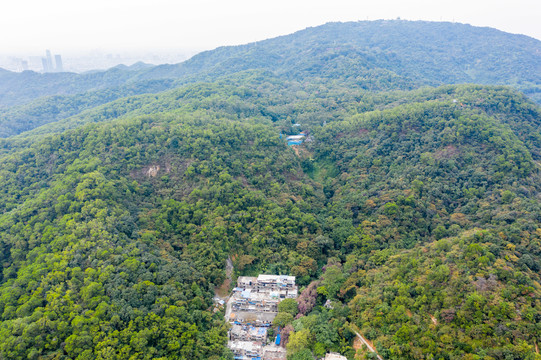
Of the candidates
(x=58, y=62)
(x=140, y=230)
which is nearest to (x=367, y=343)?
(x=140, y=230)

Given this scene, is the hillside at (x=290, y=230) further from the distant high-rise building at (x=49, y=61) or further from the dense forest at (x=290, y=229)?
the distant high-rise building at (x=49, y=61)

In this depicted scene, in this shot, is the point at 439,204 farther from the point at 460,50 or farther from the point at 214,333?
the point at 460,50

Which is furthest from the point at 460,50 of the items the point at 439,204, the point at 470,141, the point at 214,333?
the point at 214,333

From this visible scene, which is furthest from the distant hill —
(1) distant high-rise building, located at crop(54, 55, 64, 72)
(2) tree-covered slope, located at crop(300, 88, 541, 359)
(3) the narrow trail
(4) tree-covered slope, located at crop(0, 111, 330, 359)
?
(3) the narrow trail

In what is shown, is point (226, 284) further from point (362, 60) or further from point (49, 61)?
point (49, 61)

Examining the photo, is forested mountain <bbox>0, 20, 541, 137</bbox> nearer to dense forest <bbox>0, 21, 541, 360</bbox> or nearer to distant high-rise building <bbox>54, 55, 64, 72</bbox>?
dense forest <bbox>0, 21, 541, 360</bbox>
